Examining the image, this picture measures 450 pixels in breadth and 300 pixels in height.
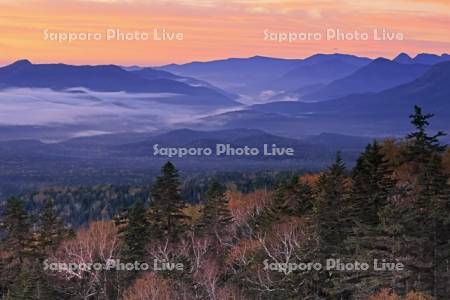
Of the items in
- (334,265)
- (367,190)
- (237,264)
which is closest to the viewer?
(334,265)

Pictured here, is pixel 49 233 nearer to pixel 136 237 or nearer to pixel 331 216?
pixel 136 237

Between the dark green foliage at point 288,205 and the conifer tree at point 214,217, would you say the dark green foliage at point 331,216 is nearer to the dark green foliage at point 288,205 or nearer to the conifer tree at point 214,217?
the dark green foliage at point 288,205

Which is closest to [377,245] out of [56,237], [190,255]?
[190,255]

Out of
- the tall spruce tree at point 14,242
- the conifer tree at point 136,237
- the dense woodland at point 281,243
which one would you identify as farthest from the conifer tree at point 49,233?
the conifer tree at point 136,237

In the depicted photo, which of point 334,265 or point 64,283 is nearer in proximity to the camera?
point 334,265

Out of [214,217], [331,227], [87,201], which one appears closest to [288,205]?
[214,217]

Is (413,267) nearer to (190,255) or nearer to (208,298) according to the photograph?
(208,298)
